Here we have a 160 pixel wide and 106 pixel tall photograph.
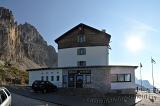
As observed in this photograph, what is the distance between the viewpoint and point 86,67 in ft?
184

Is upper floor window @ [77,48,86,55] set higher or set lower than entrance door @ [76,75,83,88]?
higher

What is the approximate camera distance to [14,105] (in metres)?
33.8

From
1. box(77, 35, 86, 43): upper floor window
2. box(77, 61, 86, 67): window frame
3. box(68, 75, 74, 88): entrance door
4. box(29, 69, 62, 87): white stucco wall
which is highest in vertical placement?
box(77, 35, 86, 43): upper floor window

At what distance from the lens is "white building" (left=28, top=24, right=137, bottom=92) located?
2163 inches

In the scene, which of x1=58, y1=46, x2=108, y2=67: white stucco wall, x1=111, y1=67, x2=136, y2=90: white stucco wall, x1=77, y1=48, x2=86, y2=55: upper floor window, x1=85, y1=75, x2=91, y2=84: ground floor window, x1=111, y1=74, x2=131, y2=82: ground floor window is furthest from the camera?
x1=77, y1=48, x2=86, y2=55: upper floor window

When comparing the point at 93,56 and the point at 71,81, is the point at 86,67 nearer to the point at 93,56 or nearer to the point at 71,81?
the point at 71,81

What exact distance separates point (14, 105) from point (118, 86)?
82.4 feet

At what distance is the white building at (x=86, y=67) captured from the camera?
54.9 m

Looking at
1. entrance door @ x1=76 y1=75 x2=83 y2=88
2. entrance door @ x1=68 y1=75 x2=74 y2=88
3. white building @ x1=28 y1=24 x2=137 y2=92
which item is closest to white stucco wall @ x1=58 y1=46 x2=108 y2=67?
white building @ x1=28 y1=24 x2=137 y2=92

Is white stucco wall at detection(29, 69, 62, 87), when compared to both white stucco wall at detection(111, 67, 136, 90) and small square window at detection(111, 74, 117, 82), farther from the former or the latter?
white stucco wall at detection(111, 67, 136, 90)

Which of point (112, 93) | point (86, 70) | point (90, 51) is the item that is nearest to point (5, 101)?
point (112, 93)

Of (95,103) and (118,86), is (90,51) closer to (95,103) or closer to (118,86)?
(118,86)

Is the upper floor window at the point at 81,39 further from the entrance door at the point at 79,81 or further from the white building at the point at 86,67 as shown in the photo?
the entrance door at the point at 79,81

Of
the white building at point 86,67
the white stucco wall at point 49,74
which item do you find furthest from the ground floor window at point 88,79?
the white stucco wall at point 49,74
